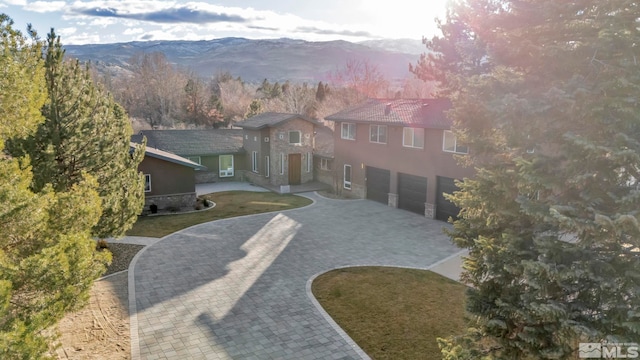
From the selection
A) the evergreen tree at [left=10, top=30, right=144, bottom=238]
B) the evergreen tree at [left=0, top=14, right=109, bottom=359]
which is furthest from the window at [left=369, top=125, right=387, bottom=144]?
the evergreen tree at [left=0, top=14, right=109, bottom=359]

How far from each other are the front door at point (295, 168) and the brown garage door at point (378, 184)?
743 cm

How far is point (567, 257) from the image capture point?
6.75m

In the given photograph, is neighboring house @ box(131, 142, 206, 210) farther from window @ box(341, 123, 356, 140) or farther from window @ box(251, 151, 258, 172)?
window @ box(341, 123, 356, 140)

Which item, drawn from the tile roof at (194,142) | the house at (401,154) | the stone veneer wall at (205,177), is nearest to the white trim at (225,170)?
the stone veneer wall at (205,177)

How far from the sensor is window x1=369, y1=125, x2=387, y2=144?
89.4ft

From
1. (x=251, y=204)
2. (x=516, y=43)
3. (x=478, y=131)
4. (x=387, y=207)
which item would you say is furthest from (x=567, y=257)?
(x=251, y=204)

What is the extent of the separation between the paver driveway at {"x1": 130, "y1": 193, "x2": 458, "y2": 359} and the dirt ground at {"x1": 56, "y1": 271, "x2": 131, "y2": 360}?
0.36m

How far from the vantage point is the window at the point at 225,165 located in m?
36.9

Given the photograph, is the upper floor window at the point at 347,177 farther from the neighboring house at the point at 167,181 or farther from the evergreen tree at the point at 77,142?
the evergreen tree at the point at 77,142

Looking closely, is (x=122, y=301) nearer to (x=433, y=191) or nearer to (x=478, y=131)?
(x=478, y=131)

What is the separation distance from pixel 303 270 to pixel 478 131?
961cm

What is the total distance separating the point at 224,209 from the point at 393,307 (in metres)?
15.5

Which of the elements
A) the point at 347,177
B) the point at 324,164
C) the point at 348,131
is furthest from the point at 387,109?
the point at 324,164

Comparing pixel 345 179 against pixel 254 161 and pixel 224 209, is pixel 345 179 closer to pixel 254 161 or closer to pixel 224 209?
pixel 254 161
